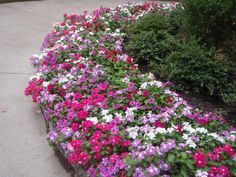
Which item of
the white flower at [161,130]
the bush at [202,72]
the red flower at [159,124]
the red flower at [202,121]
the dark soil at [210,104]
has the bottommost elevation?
the dark soil at [210,104]

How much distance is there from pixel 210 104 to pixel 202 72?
35 centimetres

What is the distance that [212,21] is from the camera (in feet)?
13.0

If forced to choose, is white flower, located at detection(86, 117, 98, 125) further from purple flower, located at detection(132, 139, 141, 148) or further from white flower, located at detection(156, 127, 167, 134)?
white flower, located at detection(156, 127, 167, 134)

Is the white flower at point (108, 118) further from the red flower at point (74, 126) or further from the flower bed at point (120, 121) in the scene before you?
the red flower at point (74, 126)

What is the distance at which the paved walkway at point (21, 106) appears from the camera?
320cm

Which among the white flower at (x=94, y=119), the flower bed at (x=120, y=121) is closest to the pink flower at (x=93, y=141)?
the flower bed at (x=120, y=121)

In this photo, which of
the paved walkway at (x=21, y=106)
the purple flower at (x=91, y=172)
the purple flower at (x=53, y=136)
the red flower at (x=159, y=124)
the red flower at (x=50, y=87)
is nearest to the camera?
the purple flower at (x=91, y=172)

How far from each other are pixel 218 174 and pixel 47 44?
12.1ft

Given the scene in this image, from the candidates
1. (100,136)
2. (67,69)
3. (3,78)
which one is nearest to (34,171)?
→ (100,136)

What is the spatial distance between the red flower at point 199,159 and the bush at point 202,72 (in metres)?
1.19

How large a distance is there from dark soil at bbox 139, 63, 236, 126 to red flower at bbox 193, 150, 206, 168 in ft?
2.81

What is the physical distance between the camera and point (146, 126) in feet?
9.42

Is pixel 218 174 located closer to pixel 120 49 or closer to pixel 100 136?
pixel 100 136

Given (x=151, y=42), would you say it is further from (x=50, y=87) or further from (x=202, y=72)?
(x=50, y=87)
